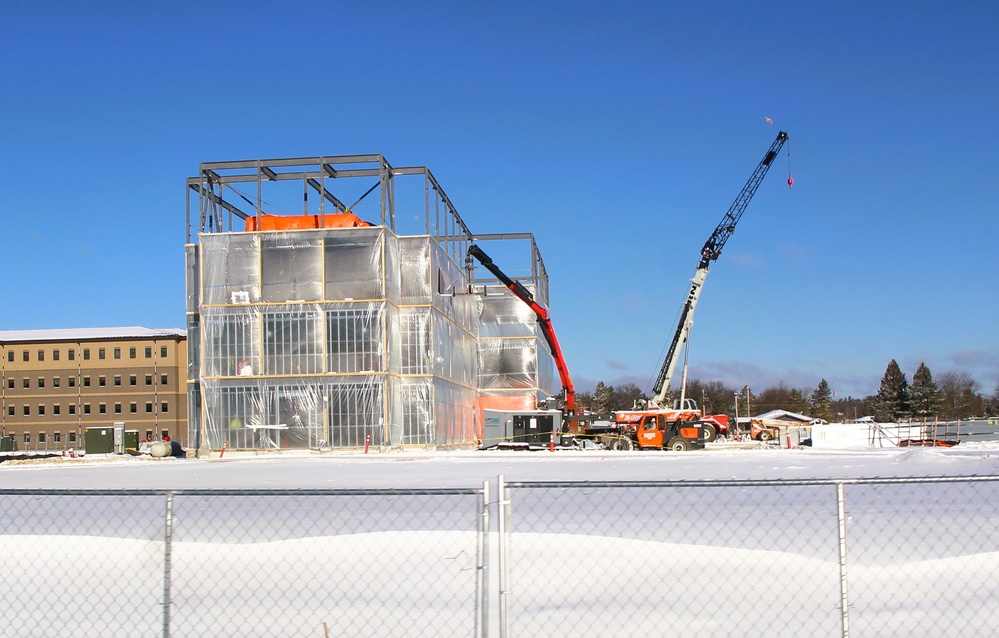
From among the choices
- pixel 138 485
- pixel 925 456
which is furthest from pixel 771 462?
pixel 138 485

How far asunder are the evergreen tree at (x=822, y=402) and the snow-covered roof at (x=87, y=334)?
11981cm

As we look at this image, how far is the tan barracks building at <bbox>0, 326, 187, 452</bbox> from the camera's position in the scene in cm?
10288

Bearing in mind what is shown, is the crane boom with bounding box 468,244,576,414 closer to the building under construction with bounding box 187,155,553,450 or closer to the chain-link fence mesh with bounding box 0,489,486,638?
the building under construction with bounding box 187,155,553,450

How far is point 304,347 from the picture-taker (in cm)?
5353

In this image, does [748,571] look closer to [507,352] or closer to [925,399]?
[507,352]

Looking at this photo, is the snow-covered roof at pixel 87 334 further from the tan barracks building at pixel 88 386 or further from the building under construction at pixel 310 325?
the building under construction at pixel 310 325

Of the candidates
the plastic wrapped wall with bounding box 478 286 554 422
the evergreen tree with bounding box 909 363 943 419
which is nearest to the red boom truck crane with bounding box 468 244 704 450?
the plastic wrapped wall with bounding box 478 286 554 422

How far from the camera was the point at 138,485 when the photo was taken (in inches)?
929

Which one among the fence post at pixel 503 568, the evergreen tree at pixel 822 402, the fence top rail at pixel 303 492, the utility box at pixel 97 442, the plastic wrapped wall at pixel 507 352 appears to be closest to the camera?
the fence post at pixel 503 568

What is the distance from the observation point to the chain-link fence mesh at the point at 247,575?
717cm

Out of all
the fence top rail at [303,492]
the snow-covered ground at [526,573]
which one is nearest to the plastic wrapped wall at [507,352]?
the snow-covered ground at [526,573]

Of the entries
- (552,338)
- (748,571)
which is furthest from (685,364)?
(748,571)

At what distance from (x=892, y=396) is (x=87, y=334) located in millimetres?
129518

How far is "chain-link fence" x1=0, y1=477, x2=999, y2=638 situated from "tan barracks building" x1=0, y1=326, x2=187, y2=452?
97.7 m
